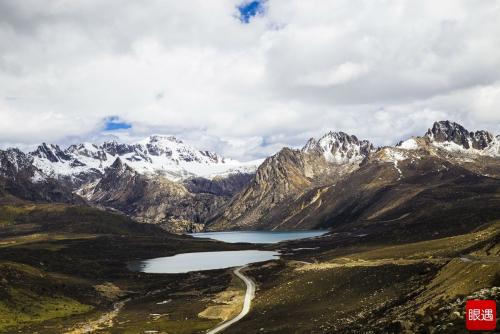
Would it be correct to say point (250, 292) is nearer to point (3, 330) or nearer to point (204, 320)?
point (204, 320)

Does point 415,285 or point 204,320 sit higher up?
point 415,285

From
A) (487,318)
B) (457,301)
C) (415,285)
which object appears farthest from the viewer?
(415,285)

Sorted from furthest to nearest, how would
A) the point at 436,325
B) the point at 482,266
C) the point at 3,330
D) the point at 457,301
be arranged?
1. the point at 3,330
2. the point at 482,266
3. the point at 457,301
4. the point at 436,325

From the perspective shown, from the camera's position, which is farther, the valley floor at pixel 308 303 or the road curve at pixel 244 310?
the road curve at pixel 244 310

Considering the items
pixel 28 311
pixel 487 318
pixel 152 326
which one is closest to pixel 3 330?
pixel 28 311

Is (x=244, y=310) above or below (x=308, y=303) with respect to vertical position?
below

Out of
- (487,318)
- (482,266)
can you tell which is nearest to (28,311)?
(482,266)

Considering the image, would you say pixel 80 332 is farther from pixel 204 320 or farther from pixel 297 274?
pixel 297 274

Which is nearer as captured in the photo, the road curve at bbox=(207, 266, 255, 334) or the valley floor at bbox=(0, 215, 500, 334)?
the valley floor at bbox=(0, 215, 500, 334)

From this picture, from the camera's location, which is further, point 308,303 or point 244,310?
point 244,310

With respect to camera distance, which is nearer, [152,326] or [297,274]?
[152,326]
